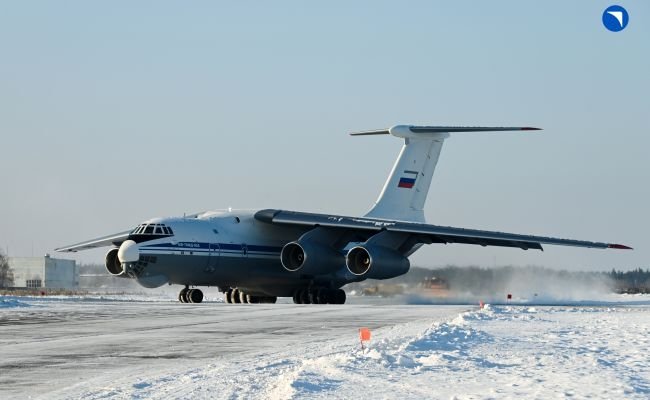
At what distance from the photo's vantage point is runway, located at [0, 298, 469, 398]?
9719mm

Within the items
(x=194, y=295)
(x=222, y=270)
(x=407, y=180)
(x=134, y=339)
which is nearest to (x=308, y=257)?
(x=222, y=270)

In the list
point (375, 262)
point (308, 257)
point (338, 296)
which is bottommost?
point (338, 296)

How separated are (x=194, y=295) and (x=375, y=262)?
6.68 metres

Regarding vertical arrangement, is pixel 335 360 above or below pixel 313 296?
below

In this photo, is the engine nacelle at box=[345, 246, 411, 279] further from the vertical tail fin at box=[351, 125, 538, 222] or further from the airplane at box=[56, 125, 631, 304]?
the vertical tail fin at box=[351, 125, 538, 222]

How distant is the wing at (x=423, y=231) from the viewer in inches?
1225

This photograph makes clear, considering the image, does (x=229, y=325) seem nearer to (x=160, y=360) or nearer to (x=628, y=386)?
(x=160, y=360)

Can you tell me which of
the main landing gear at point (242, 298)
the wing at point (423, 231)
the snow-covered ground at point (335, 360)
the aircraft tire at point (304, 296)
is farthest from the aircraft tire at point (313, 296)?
the snow-covered ground at point (335, 360)

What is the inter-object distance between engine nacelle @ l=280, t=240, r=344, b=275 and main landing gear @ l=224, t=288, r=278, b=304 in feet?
14.2

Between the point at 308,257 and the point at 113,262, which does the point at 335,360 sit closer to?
the point at 308,257

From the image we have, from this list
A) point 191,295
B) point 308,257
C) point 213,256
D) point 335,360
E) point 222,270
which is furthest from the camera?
point 191,295

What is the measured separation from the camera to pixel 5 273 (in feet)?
254

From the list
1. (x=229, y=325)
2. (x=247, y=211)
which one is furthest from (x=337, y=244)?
(x=229, y=325)

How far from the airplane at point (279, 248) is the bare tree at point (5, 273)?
1656 inches
